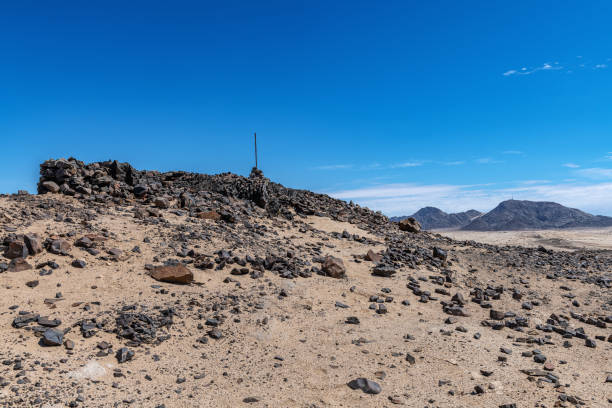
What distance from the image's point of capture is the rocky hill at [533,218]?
270ft

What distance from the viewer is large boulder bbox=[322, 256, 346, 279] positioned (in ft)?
36.8

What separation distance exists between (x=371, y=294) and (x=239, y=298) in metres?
3.74

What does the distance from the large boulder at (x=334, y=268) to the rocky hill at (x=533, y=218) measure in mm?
80176

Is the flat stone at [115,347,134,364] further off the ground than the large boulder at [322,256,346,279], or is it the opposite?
the large boulder at [322,256,346,279]

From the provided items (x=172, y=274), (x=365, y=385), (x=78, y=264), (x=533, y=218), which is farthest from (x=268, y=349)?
(x=533, y=218)

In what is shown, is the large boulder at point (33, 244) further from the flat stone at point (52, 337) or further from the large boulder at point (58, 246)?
Answer: the flat stone at point (52, 337)

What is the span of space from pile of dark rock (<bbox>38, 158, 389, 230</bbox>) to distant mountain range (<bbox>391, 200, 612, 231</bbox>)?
5837 cm

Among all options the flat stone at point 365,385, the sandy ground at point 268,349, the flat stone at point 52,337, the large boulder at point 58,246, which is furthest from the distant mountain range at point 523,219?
the flat stone at point 52,337

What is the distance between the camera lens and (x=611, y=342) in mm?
8992

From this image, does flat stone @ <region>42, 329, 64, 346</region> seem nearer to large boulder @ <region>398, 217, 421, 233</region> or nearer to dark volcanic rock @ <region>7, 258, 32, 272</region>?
dark volcanic rock @ <region>7, 258, 32, 272</region>

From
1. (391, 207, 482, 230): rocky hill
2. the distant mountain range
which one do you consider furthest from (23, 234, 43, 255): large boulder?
(391, 207, 482, 230): rocky hill

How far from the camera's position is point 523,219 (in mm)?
87562

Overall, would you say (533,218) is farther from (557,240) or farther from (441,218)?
(557,240)

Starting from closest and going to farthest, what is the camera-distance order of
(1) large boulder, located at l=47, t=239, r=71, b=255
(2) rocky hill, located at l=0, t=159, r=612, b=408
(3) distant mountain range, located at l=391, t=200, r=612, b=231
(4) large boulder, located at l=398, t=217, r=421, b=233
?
(2) rocky hill, located at l=0, t=159, r=612, b=408 < (1) large boulder, located at l=47, t=239, r=71, b=255 < (4) large boulder, located at l=398, t=217, r=421, b=233 < (3) distant mountain range, located at l=391, t=200, r=612, b=231
